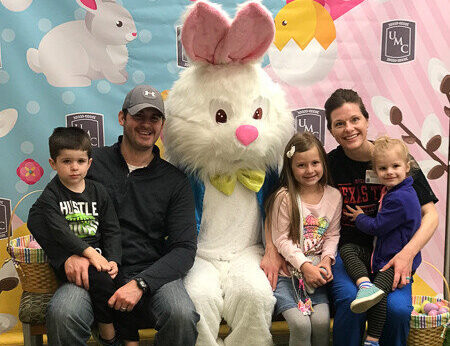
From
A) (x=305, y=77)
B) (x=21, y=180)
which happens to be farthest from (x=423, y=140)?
(x=21, y=180)

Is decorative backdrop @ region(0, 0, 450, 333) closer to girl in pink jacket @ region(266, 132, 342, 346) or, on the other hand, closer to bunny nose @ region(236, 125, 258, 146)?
girl in pink jacket @ region(266, 132, 342, 346)

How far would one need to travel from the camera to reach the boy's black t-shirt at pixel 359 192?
7.71 ft

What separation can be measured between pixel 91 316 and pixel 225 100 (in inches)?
42.6

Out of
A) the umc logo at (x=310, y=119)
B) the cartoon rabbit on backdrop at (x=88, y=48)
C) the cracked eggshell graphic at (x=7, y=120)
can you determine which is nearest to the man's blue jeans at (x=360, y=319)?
the umc logo at (x=310, y=119)

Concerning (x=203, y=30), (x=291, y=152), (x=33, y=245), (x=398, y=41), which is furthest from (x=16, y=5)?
(x=398, y=41)

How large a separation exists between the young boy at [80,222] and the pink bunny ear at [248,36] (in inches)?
29.1

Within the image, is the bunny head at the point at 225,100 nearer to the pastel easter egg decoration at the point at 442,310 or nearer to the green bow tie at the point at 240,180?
the green bow tie at the point at 240,180

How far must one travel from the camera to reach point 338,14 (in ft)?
9.31

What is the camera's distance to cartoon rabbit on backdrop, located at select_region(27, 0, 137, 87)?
2.66m

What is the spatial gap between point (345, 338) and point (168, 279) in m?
0.79

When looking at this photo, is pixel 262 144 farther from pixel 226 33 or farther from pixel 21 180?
pixel 21 180

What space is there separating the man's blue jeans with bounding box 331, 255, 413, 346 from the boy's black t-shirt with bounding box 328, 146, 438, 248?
0.97ft

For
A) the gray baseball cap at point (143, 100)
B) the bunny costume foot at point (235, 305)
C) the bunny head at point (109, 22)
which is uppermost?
the bunny head at point (109, 22)

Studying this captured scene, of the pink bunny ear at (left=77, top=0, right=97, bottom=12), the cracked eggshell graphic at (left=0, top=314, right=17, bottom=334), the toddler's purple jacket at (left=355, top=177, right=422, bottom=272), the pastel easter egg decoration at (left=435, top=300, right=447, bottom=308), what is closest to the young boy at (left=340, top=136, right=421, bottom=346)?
the toddler's purple jacket at (left=355, top=177, right=422, bottom=272)
